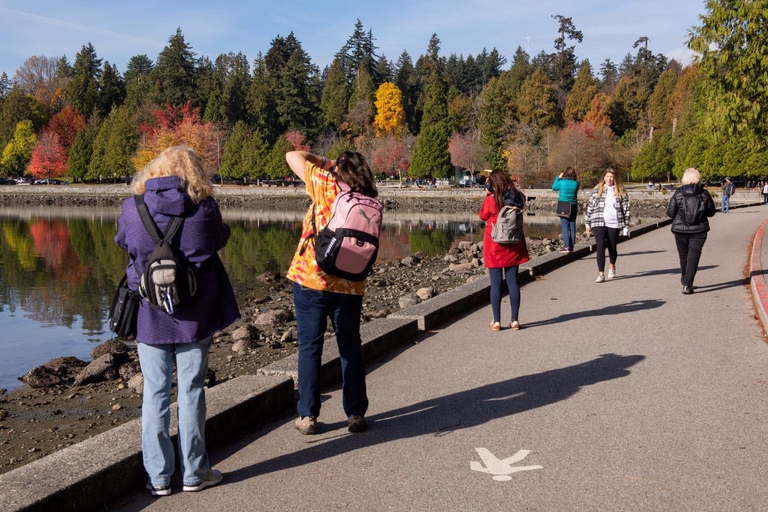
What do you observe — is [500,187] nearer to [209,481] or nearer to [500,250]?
[500,250]

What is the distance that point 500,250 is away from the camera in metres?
8.88

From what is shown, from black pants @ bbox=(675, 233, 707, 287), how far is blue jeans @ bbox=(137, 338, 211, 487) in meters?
8.95

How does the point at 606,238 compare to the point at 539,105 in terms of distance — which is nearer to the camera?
the point at 606,238

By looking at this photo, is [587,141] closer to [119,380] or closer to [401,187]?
[401,187]

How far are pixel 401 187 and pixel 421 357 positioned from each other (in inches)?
2869

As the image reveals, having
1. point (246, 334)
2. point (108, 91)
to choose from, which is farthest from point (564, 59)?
point (246, 334)

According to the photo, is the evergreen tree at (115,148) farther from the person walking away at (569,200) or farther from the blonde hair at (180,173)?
the blonde hair at (180,173)

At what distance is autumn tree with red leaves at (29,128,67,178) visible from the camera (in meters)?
96.1

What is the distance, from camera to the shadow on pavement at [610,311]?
941 centimetres

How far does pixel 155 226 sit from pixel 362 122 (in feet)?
Result: 312

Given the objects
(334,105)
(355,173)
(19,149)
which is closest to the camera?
(355,173)

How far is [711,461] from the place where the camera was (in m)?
4.61

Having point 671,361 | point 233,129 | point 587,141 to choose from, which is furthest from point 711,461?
point 233,129

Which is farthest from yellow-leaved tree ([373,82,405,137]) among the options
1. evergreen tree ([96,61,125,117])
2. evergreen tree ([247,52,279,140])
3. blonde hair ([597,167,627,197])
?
blonde hair ([597,167,627,197])
